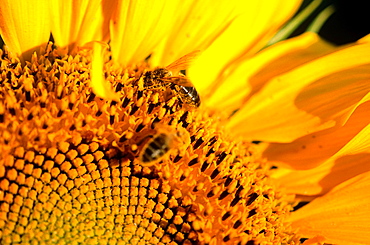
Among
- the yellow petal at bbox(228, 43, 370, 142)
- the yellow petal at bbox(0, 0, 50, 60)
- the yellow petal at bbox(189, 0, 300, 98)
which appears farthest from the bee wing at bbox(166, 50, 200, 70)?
the yellow petal at bbox(0, 0, 50, 60)

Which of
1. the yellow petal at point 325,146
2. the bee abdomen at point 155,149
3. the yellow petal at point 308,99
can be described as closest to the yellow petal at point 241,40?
the yellow petal at point 308,99

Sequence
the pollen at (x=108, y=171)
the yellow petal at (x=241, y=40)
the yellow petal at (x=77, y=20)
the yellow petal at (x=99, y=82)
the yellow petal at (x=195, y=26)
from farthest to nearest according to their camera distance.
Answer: the yellow petal at (x=241, y=40)
the yellow petal at (x=195, y=26)
the yellow petal at (x=77, y=20)
the yellow petal at (x=99, y=82)
the pollen at (x=108, y=171)

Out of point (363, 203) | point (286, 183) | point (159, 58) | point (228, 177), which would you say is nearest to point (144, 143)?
point (228, 177)

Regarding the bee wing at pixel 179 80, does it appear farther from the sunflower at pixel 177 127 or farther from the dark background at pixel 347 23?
the dark background at pixel 347 23

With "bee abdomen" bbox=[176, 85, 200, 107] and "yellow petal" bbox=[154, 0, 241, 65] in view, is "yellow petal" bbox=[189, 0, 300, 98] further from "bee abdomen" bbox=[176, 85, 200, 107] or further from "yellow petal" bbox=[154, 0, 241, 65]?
"bee abdomen" bbox=[176, 85, 200, 107]

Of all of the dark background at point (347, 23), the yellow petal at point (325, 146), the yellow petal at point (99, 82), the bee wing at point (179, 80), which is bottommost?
the yellow petal at point (99, 82)

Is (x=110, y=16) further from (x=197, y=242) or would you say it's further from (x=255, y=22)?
(x=197, y=242)

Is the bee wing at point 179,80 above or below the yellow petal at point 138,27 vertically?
below
